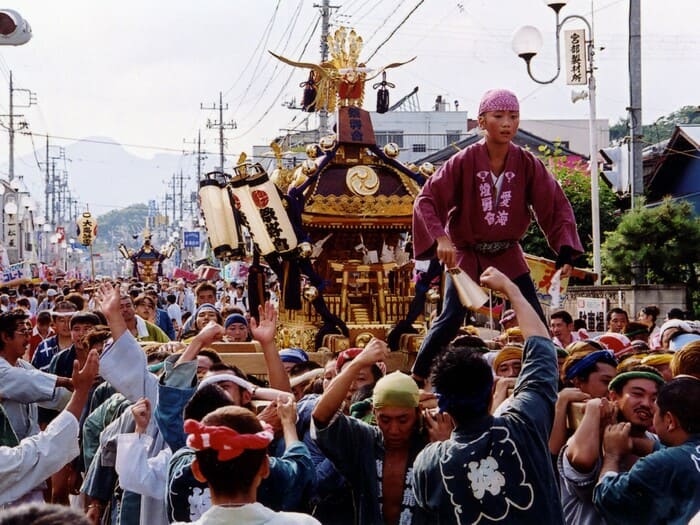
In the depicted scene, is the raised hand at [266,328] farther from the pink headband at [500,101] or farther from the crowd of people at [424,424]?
the pink headband at [500,101]

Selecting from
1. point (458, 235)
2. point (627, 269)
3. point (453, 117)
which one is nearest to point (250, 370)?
point (458, 235)

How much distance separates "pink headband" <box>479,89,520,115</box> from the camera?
5.65m

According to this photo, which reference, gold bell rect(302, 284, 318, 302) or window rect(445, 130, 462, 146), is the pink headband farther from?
window rect(445, 130, 462, 146)

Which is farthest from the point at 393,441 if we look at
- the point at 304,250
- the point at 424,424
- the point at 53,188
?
the point at 53,188

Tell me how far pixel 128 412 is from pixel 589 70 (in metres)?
15.5

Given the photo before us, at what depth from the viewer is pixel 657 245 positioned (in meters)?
16.5

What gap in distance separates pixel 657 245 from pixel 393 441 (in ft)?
42.9

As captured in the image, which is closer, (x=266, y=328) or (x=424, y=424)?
(x=424, y=424)

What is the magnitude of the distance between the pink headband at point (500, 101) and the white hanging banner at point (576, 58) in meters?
13.9

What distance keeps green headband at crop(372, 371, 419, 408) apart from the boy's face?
196 centimetres

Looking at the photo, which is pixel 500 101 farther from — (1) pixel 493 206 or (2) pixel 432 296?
(2) pixel 432 296

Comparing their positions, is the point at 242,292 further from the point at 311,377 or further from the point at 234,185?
the point at 311,377

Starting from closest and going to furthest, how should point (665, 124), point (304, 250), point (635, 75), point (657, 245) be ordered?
point (304, 250)
point (657, 245)
point (635, 75)
point (665, 124)

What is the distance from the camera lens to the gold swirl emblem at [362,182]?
11359 mm
